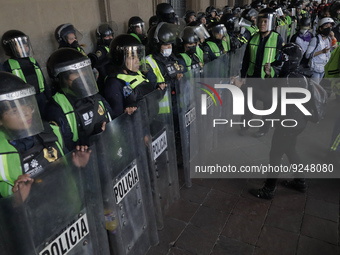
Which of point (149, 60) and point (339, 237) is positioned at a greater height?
point (149, 60)

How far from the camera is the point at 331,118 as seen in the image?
611cm

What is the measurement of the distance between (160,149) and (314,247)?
6.06 feet

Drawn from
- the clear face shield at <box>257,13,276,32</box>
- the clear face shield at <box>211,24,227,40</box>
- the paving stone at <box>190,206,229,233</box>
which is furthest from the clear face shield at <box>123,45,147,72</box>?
the clear face shield at <box>211,24,227,40</box>

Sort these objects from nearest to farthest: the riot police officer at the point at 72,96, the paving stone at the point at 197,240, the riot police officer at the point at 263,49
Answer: the riot police officer at the point at 72,96, the paving stone at the point at 197,240, the riot police officer at the point at 263,49

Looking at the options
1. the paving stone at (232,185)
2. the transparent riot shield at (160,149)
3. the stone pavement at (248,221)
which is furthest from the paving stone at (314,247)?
the transparent riot shield at (160,149)

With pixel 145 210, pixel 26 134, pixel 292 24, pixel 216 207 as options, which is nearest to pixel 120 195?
pixel 145 210

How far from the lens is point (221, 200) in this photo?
3773mm

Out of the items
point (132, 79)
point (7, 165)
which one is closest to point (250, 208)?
point (132, 79)

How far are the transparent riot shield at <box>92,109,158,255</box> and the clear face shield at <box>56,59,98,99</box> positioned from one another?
19.6 inches

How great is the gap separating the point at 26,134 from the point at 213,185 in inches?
107

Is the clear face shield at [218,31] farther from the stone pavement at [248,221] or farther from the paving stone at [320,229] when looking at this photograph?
the paving stone at [320,229]

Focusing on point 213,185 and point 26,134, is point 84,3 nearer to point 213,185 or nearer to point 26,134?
point 213,185

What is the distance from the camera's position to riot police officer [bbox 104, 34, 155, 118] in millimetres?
3135

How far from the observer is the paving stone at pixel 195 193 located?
381cm
